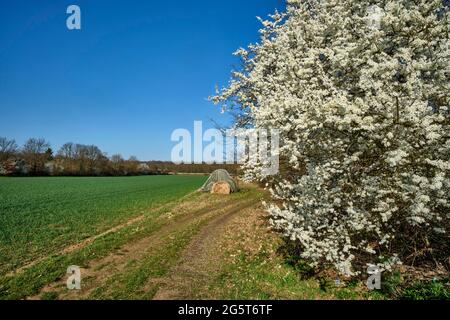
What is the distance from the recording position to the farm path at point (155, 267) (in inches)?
407

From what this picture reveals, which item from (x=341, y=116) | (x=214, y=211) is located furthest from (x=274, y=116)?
(x=214, y=211)

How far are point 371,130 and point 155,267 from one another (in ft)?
27.9

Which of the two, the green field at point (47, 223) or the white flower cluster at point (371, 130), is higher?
the white flower cluster at point (371, 130)

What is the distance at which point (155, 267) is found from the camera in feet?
40.7

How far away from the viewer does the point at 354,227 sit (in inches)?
374

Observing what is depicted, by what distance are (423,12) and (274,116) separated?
5268 mm

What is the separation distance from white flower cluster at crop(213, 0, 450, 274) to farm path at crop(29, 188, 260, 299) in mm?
3922

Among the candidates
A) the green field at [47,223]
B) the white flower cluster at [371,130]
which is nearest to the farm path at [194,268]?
the white flower cluster at [371,130]

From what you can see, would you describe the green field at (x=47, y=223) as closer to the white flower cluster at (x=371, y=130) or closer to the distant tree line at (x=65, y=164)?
the white flower cluster at (x=371, y=130)

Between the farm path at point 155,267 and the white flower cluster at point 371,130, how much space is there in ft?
12.9

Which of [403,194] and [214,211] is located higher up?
[403,194]

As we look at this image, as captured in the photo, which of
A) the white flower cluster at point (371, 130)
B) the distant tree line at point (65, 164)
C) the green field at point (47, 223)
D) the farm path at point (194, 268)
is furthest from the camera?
the distant tree line at point (65, 164)

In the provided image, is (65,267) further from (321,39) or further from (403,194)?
(321,39)

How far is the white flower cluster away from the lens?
874 cm
